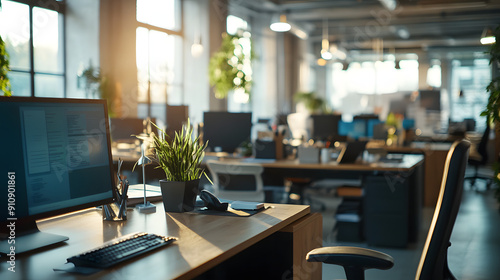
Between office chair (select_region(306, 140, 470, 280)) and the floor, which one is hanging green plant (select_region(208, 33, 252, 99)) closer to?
the floor

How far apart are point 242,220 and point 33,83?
260 inches

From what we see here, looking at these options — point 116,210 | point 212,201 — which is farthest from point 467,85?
point 116,210

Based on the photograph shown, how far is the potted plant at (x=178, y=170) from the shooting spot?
227 cm

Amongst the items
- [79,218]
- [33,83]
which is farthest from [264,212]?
[33,83]

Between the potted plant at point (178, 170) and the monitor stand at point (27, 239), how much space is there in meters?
0.61

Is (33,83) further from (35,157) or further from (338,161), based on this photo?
(35,157)

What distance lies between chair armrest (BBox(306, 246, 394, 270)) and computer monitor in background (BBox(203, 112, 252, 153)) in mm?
3713

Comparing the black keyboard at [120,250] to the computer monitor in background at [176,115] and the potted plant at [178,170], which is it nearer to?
the potted plant at [178,170]

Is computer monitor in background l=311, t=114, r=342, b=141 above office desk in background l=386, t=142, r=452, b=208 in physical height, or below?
above

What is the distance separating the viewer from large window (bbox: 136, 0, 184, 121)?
9.67 metres

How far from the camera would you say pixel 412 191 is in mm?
5039

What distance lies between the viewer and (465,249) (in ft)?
15.7

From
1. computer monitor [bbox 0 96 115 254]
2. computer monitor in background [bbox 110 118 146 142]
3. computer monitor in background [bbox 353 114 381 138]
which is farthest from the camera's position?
computer monitor in background [bbox 353 114 381 138]

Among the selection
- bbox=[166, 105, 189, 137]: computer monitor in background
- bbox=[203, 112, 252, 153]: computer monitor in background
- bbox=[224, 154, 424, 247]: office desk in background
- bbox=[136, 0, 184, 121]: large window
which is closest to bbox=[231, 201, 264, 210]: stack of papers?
bbox=[224, 154, 424, 247]: office desk in background
